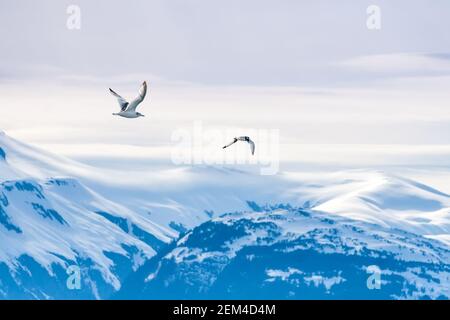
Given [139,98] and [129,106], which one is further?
[129,106]

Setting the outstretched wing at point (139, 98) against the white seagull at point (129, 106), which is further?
the white seagull at point (129, 106)

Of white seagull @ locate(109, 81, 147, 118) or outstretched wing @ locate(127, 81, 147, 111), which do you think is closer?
outstretched wing @ locate(127, 81, 147, 111)
